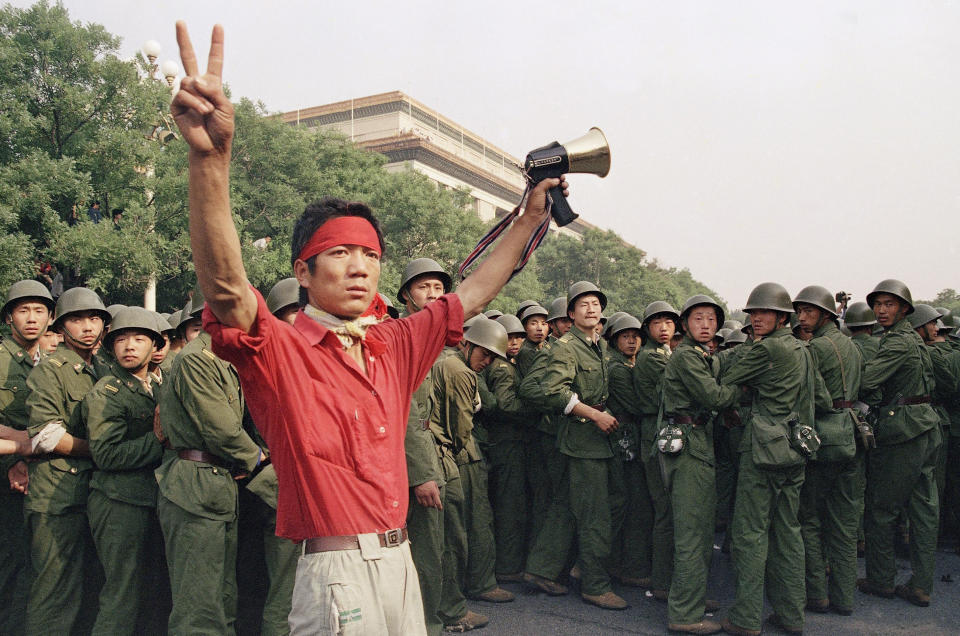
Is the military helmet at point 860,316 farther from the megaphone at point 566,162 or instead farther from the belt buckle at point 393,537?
the belt buckle at point 393,537

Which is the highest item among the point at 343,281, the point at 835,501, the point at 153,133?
the point at 153,133

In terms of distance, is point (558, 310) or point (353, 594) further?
point (558, 310)

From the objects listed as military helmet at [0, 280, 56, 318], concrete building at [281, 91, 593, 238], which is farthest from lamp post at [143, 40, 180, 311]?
concrete building at [281, 91, 593, 238]

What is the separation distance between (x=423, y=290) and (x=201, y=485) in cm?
217

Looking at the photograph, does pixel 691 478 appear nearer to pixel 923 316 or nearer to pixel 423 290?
pixel 423 290

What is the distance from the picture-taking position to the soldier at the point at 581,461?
624 centimetres

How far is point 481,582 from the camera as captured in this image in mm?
6273

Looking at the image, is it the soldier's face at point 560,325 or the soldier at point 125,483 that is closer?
the soldier at point 125,483

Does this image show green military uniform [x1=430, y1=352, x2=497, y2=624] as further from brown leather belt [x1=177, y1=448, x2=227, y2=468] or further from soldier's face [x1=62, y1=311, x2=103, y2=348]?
soldier's face [x1=62, y1=311, x2=103, y2=348]

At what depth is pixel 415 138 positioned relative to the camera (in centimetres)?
4534

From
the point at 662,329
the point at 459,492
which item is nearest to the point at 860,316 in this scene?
the point at 662,329

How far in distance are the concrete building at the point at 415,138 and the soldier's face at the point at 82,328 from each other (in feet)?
128

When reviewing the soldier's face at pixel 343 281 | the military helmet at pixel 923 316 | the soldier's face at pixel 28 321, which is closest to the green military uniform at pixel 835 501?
the military helmet at pixel 923 316

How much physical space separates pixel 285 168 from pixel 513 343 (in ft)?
63.3
